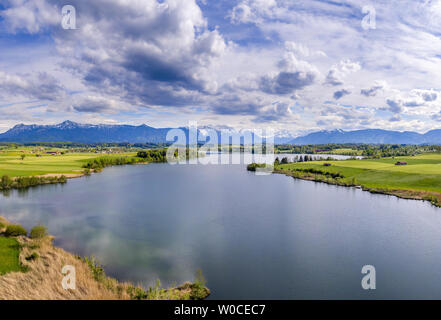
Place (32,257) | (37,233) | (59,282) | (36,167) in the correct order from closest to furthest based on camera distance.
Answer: (59,282) < (32,257) < (37,233) < (36,167)

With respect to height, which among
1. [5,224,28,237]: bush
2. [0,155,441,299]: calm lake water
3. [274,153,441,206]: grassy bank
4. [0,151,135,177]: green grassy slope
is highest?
[0,151,135,177]: green grassy slope

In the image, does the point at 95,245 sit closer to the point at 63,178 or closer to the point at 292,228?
the point at 292,228

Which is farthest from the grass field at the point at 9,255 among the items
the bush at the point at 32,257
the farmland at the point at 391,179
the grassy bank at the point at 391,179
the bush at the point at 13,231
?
the farmland at the point at 391,179

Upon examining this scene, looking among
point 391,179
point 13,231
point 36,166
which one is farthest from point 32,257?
point 36,166

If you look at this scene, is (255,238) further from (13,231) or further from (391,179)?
(391,179)

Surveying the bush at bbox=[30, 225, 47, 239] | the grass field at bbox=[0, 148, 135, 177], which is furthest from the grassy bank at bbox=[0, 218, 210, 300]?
the grass field at bbox=[0, 148, 135, 177]

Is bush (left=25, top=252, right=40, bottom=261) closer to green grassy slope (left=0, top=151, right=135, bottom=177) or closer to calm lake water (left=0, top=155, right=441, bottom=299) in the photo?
calm lake water (left=0, top=155, right=441, bottom=299)
